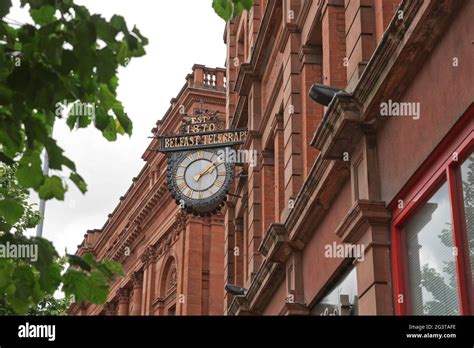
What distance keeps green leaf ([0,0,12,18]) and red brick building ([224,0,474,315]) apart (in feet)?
18.2

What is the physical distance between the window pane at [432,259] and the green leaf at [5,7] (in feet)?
20.6

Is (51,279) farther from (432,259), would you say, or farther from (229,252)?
(229,252)

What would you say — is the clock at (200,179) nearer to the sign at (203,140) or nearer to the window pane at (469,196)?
the sign at (203,140)

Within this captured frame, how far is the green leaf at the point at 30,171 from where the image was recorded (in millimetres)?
7234

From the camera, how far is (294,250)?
63.1 ft

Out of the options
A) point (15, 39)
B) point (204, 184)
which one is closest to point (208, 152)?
point (204, 184)

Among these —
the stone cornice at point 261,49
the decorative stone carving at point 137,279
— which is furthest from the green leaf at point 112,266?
the decorative stone carving at point 137,279

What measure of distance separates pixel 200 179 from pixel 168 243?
15.8 metres

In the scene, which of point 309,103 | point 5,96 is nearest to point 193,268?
point 309,103

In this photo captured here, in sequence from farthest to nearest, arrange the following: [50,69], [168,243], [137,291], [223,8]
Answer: [137,291] < [168,243] < [223,8] < [50,69]

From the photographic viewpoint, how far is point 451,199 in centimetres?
1108

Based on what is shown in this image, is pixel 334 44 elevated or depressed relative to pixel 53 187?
elevated

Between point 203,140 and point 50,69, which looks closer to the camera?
point 50,69

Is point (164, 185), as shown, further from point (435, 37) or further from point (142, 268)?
point (435, 37)
